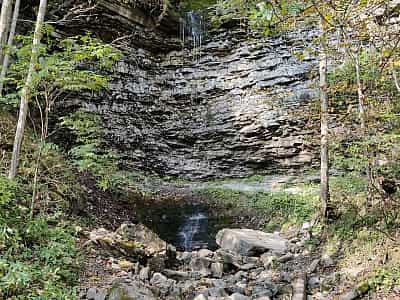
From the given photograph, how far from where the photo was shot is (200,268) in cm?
634

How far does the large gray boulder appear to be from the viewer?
22.2ft

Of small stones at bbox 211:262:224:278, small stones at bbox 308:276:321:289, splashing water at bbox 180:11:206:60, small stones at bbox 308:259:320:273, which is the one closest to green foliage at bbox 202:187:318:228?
small stones at bbox 308:259:320:273

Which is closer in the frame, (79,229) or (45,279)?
(45,279)

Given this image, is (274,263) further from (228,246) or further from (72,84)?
(72,84)

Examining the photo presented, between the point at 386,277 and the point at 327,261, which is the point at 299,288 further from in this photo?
the point at 386,277

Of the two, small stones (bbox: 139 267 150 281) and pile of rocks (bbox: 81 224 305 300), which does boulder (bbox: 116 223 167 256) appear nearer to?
pile of rocks (bbox: 81 224 305 300)

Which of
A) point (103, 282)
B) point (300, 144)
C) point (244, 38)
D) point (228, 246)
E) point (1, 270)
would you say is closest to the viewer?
point (1, 270)

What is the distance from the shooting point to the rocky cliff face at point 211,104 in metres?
13.1

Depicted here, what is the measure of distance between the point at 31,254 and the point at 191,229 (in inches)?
222

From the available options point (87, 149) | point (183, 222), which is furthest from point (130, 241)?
point (183, 222)

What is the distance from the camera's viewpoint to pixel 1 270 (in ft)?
11.9

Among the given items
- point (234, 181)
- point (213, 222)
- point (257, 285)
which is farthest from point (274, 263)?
point (234, 181)

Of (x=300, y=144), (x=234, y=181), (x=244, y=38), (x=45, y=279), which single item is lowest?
(x=45, y=279)

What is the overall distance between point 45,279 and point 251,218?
6.51 m
